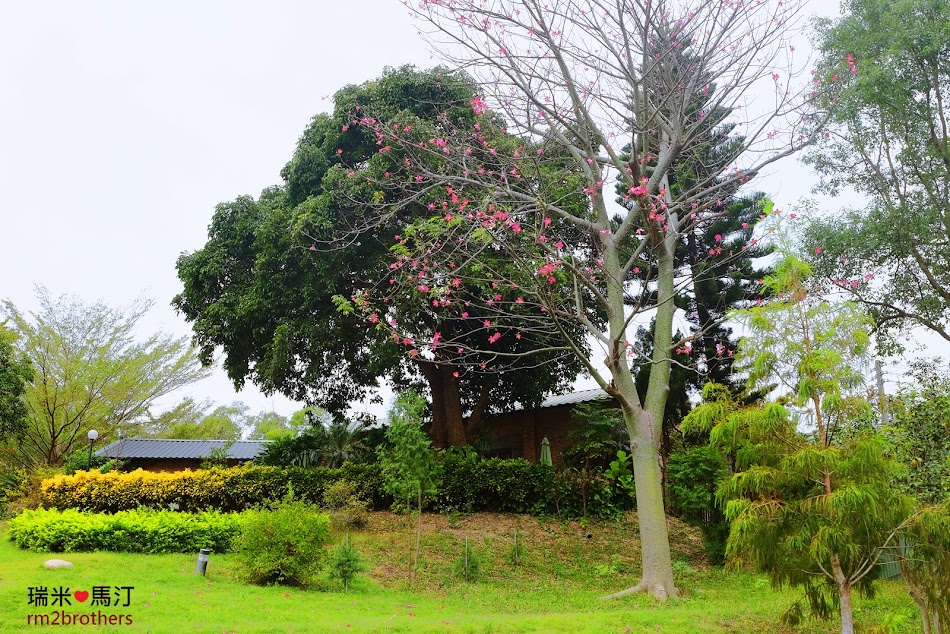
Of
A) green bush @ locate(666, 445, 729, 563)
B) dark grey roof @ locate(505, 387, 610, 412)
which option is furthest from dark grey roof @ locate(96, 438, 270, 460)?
green bush @ locate(666, 445, 729, 563)

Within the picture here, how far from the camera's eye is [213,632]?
17.9 feet

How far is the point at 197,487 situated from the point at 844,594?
32.5 ft

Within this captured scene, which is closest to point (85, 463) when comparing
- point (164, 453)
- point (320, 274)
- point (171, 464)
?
point (164, 453)

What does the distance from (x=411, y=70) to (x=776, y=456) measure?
1020cm

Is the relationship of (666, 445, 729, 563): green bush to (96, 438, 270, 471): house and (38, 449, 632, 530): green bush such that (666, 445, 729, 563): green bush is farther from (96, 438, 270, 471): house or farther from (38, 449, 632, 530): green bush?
(96, 438, 270, 471): house

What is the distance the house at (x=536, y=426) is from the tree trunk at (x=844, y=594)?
35.5ft

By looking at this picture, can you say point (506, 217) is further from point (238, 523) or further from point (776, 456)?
point (238, 523)

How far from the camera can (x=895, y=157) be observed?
11320 millimetres

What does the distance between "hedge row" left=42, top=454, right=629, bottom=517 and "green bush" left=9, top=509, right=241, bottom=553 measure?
1557 mm

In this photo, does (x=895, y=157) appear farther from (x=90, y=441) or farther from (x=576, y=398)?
(x=90, y=441)

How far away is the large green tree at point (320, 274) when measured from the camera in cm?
1210

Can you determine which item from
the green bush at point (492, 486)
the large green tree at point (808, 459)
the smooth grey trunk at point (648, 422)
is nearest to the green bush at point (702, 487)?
the green bush at point (492, 486)

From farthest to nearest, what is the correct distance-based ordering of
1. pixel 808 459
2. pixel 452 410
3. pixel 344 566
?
1. pixel 452 410
2. pixel 344 566
3. pixel 808 459

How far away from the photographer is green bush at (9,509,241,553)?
29.5ft
